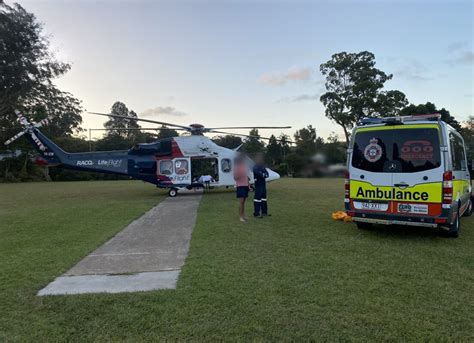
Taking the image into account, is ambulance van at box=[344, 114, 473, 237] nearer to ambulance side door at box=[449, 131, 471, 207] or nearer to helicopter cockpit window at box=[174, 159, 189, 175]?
ambulance side door at box=[449, 131, 471, 207]

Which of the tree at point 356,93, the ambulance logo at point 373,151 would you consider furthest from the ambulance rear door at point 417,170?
the tree at point 356,93

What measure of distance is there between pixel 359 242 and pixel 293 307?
11.1 ft

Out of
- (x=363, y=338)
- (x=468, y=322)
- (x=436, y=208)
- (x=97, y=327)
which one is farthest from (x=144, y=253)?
(x=436, y=208)

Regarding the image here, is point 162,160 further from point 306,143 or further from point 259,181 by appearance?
point 306,143

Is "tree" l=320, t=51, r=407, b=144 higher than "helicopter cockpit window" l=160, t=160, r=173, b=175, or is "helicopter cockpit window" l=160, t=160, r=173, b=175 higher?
"tree" l=320, t=51, r=407, b=144

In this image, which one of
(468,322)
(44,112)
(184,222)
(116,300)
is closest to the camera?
(468,322)

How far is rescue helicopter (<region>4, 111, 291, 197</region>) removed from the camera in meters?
16.3

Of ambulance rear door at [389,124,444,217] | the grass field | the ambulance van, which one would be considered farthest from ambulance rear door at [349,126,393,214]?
the grass field

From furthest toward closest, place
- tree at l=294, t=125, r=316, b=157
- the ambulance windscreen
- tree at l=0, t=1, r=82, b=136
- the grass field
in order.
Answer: tree at l=0, t=1, r=82, b=136
tree at l=294, t=125, r=316, b=157
the ambulance windscreen
the grass field

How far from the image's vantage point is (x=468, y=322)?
327 centimetres

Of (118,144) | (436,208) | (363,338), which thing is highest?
(118,144)

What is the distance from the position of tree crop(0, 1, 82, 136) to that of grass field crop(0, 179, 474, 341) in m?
30.6

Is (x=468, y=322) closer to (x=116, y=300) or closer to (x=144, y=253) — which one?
(x=116, y=300)

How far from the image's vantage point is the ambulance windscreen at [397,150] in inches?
254
